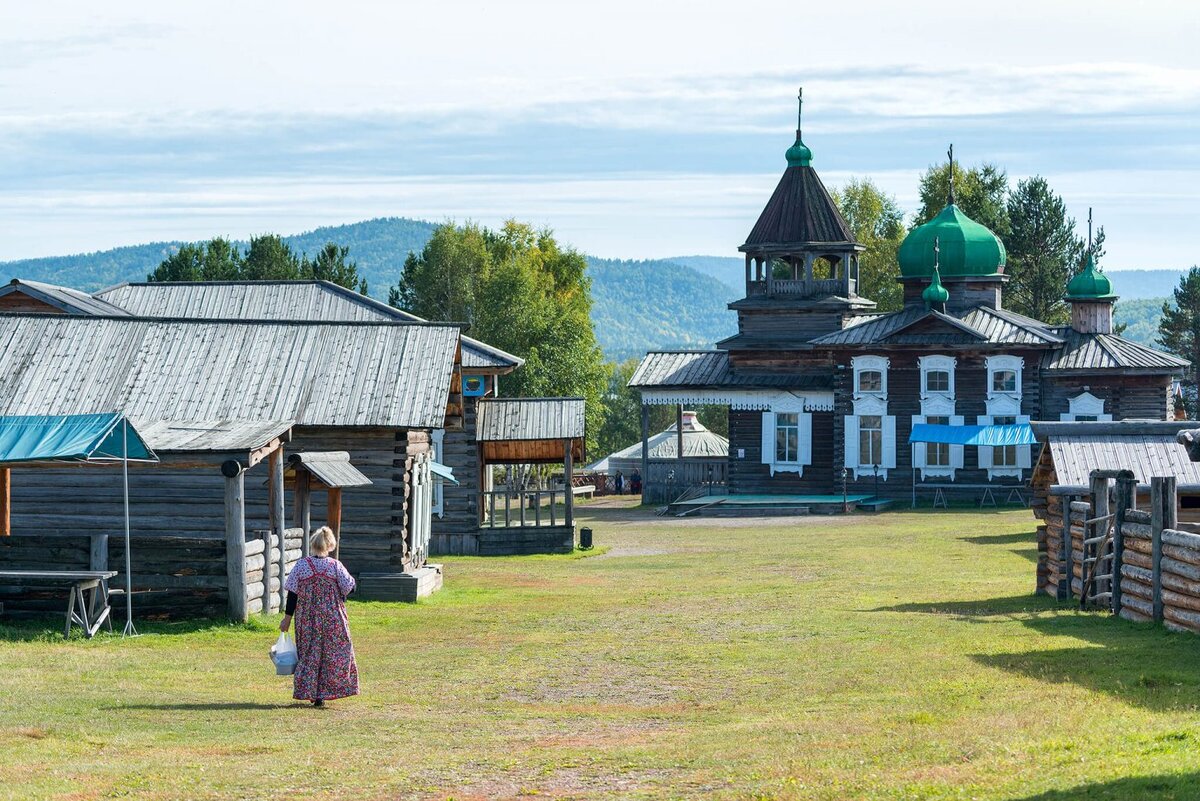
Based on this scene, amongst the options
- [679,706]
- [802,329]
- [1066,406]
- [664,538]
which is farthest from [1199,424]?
[802,329]

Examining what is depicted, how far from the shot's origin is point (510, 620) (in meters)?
25.3

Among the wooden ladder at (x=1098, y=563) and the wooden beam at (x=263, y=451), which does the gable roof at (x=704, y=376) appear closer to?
the wooden beam at (x=263, y=451)

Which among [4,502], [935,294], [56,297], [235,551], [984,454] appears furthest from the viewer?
[935,294]

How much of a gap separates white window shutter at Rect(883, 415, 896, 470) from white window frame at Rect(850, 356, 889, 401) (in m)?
0.77

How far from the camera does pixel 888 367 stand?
5734 cm

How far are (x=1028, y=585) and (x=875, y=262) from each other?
61069 mm

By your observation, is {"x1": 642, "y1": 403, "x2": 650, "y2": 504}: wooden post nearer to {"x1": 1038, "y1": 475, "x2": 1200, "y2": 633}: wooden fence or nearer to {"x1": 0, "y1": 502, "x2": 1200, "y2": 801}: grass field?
{"x1": 0, "y1": 502, "x2": 1200, "y2": 801}: grass field

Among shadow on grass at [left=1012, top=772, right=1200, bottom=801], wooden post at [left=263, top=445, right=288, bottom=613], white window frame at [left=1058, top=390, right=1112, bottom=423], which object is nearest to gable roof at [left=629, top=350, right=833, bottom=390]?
white window frame at [left=1058, top=390, right=1112, bottom=423]

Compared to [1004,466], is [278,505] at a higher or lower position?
lower

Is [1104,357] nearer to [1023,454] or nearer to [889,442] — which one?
[1023,454]

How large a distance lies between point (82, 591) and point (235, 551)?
86.3 inches

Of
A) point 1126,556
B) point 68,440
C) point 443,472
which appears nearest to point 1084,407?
point 443,472

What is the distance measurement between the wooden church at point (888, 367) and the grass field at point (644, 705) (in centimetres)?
2776

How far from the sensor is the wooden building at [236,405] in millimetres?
25984
